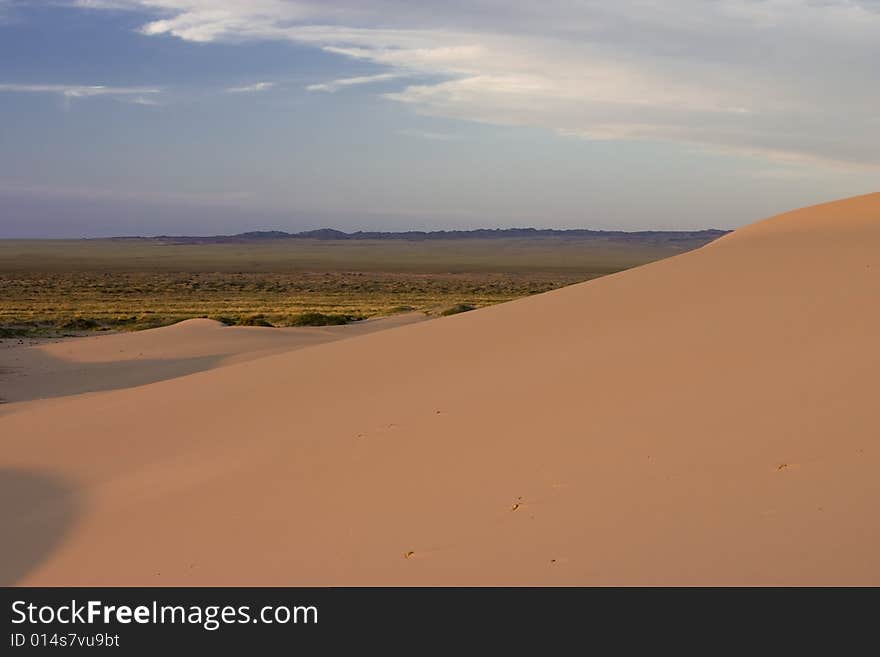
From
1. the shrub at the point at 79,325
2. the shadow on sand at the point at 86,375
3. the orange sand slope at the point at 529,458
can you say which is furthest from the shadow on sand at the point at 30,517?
the shrub at the point at 79,325

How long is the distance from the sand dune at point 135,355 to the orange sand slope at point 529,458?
807 centimetres

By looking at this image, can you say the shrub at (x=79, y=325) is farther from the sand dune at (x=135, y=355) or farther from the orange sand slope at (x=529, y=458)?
the orange sand slope at (x=529, y=458)

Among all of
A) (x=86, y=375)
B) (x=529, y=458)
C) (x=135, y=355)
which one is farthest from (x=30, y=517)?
(x=135, y=355)

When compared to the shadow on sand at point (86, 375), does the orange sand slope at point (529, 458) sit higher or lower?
higher

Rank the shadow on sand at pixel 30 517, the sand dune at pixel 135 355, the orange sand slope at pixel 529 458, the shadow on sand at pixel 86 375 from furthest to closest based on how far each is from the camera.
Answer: the sand dune at pixel 135 355
the shadow on sand at pixel 86 375
the shadow on sand at pixel 30 517
the orange sand slope at pixel 529 458

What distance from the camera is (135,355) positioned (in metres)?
21.2

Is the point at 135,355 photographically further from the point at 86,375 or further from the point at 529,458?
the point at 529,458

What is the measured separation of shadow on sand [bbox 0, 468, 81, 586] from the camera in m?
5.83

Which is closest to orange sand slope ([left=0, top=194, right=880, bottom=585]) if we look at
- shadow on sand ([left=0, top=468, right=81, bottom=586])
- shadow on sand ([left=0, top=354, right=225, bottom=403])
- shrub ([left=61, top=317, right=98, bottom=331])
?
shadow on sand ([left=0, top=468, right=81, bottom=586])

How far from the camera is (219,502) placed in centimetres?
611

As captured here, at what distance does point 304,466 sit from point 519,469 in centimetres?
165

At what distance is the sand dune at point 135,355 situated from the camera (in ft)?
58.2

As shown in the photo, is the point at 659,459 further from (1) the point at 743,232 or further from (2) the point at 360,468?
(1) the point at 743,232
